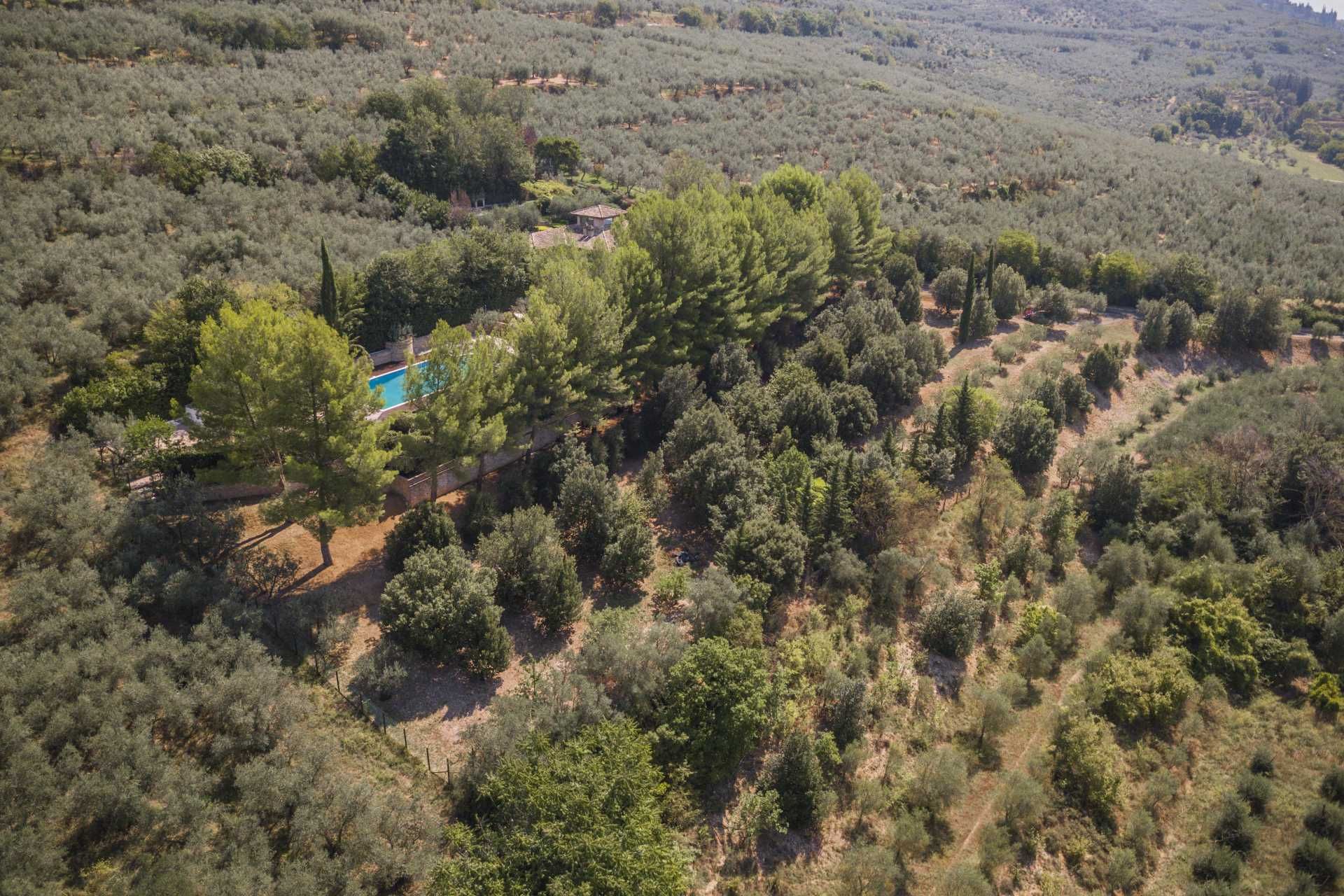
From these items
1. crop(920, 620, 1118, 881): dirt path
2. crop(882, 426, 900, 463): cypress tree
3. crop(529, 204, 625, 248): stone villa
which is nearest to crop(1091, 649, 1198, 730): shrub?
crop(920, 620, 1118, 881): dirt path

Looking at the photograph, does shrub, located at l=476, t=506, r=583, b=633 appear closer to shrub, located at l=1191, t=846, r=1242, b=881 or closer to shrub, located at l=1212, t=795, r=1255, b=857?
shrub, located at l=1191, t=846, r=1242, b=881

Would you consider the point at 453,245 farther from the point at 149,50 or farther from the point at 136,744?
the point at 149,50

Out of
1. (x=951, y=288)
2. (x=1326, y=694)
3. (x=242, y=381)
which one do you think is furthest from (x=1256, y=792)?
(x=951, y=288)

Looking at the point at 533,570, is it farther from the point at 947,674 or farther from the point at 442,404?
the point at 947,674

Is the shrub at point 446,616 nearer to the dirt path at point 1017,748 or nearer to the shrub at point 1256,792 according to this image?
the dirt path at point 1017,748

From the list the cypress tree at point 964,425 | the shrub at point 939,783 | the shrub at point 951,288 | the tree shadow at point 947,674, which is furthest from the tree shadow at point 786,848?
the shrub at point 951,288

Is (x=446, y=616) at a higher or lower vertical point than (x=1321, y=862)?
higher

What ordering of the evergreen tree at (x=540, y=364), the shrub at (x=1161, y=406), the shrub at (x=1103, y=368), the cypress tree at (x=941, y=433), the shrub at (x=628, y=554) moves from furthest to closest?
1. the shrub at (x=1103, y=368)
2. the shrub at (x=1161, y=406)
3. the cypress tree at (x=941, y=433)
4. the evergreen tree at (x=540, y=364)
5. the shrub at (x=628, y=554)

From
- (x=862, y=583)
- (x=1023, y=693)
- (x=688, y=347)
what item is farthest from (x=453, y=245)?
(x=1023, y=693)
